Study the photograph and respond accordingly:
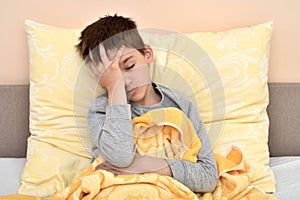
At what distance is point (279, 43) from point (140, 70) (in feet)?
2.00

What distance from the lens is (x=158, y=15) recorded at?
182 centimetres

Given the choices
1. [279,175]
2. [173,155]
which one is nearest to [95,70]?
[173,155]

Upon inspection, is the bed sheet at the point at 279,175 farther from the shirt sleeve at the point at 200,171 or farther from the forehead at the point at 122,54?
the forehead at the point at 122,54

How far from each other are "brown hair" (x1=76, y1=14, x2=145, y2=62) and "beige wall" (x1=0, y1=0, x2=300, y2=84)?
27 centimetres

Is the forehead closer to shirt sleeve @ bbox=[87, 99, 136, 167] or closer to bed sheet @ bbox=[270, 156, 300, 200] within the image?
shirt sleeve @ bbox=[87, 99, 136, 167]

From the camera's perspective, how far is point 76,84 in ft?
5.41

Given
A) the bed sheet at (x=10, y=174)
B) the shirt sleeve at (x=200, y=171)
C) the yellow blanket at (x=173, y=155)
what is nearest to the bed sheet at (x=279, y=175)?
the bed sheet at (x=10, y=174)

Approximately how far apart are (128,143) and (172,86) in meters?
0.28

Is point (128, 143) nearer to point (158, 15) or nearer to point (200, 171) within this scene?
point (200, 171)

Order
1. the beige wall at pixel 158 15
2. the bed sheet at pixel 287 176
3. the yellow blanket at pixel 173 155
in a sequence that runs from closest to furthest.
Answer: the yellow blanket at pixel 173 155 → the bed sheet at pixel 287 176 → the beige wall at pixel 158 15

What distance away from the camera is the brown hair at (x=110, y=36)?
1463mm

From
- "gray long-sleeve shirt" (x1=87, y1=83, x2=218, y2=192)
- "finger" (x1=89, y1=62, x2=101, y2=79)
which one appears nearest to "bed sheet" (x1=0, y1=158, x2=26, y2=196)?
"gray long-sleeve shirt" (x1=87, y1=83, x2=218, y2=192)

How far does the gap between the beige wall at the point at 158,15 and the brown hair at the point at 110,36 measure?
0.27 m

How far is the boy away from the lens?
55.1 inches
